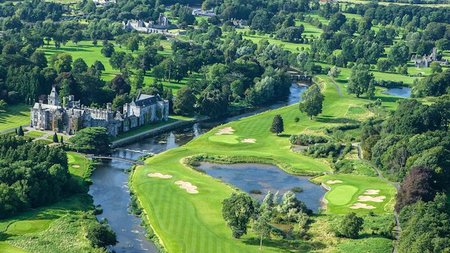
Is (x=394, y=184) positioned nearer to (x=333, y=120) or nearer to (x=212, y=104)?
(x=333, y=120)

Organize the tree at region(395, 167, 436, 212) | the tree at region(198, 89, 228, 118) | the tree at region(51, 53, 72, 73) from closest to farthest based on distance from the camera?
the tree at region(395, 167, 436, 212)
the tree at region(198, 89, 228, 118)
the tree at region(51, 53, 72, 73)

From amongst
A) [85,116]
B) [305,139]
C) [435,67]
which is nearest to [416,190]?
[305,139]

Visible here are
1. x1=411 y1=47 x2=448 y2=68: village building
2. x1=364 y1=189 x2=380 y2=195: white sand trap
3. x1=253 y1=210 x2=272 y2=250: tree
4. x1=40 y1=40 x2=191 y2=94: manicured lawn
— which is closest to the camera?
x1=253 y1=210 x2=272 y2=250: tree

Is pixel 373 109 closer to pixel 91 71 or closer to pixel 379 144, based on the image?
pixel 379 144

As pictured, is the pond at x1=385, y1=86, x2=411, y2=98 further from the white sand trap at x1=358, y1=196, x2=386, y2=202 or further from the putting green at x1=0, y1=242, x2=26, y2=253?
the putting green at x1=0, y1=242, x2=26, y2=253

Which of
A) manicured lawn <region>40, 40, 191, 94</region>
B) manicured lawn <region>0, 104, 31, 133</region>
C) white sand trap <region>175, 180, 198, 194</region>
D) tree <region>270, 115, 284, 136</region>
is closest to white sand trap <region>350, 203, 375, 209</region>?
white sand trap <region>175, 180, 198, 194</region>
